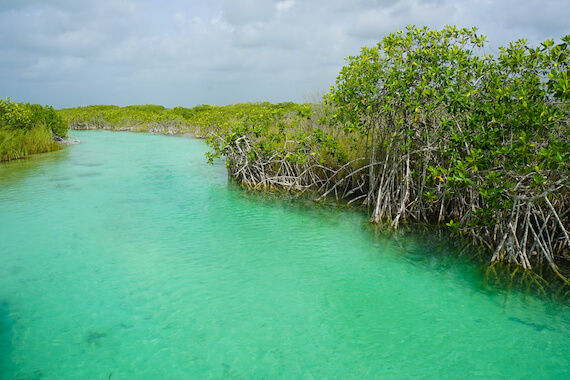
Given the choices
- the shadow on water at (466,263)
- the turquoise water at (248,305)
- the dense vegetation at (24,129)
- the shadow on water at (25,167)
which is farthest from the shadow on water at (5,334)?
the dense vegetation at (24,129)

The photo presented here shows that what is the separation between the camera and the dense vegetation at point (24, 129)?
13.6 meters

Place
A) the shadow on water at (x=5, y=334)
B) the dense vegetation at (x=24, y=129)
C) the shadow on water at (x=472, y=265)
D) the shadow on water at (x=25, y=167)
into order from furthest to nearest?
the dense vegetation at (x=24, y=129)
the shadow on water at (x=25, y=167)
the shadow on water at (x=472, y=265)
the shadow on water at (x=5, y=334)

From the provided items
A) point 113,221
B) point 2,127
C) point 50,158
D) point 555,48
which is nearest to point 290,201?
point 113,221

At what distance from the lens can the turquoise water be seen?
10.6 ft

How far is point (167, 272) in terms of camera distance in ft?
16.1

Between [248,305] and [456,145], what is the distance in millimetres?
3633

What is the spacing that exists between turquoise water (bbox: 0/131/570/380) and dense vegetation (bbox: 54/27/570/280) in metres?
0.96

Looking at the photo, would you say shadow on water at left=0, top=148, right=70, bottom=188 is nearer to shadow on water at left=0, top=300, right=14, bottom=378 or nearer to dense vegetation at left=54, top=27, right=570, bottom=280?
dense vegetation at left=54, top=27, right=570, bottom=280

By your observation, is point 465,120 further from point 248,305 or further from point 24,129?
point 24,129

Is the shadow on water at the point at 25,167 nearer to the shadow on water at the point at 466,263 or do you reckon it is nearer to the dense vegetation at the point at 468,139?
the dense vegetation at the point at 468,139

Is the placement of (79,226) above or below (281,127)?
below

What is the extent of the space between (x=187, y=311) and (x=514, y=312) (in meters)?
3.53

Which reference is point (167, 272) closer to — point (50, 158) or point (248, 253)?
point (248, 253)

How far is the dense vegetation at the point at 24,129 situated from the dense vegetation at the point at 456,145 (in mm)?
9258
